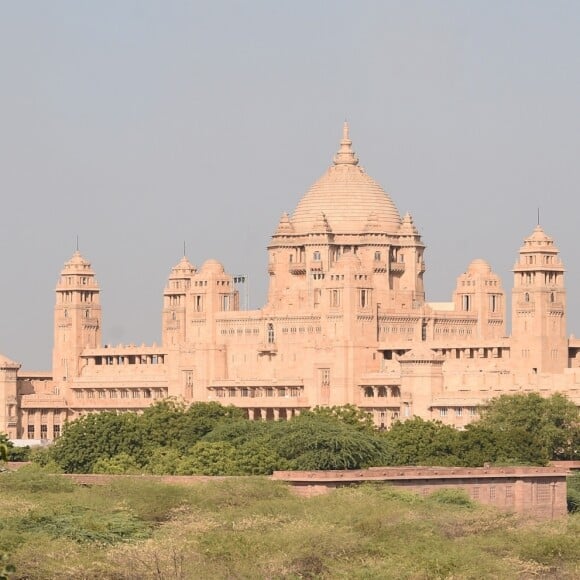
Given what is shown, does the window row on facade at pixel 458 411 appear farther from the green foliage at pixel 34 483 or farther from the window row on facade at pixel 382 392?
the green foliage at pixel 34 483

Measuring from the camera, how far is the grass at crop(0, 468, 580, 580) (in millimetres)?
104062

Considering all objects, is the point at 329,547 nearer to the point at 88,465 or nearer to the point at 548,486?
the point at 548,486

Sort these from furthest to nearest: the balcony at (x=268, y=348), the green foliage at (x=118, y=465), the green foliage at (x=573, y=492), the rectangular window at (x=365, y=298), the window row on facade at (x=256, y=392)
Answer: the balcony at (x=268, y=348) → the window row on facade at (x=256, y=392) → the rectangular window at (x=365, y=298) → the green foliage at (x=118, y=465) → the green foliage at (x=573, y=492)

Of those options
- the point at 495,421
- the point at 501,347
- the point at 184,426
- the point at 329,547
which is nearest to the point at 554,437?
the point at 495,421

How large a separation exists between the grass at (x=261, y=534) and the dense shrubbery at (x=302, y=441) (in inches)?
424

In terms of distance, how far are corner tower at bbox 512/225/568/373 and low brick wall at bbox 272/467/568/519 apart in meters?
45.2

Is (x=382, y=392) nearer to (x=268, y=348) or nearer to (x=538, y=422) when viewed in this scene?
(x=268, y=348)

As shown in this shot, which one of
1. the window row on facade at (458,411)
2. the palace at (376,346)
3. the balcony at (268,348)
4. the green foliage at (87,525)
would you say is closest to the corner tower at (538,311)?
the palace at (376,346)

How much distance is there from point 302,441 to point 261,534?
2898 centimetres

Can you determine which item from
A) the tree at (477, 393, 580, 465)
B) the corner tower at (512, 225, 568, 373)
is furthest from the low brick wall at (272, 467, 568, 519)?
the corner tower at (512, 225, 568, 373)

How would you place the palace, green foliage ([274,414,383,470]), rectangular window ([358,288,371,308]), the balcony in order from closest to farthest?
green foliage ([274,414,383,470])
the palace
rectangular window ([358,288,371,308])
the balcony

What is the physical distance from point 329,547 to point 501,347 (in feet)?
270

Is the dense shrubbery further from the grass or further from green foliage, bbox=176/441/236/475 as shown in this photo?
the grass

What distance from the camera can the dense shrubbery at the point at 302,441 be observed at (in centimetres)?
13600
